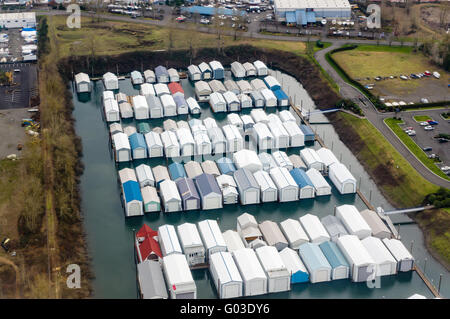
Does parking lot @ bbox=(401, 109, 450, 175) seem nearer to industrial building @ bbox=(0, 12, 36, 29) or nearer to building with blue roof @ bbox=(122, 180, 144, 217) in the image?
building with blue roof @ bbox=(122, 180, 144, 217)

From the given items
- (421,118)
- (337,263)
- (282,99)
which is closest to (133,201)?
(337,263)

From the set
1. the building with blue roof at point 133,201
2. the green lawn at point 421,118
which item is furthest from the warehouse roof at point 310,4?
the building with blue roof at point 133,201

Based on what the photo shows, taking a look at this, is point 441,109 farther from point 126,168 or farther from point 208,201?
point 126,168

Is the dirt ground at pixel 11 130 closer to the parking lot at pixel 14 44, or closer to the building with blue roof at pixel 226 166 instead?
the building with blue roof at pixel 226 166

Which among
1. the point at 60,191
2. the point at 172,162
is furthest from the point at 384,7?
the point at 60,191

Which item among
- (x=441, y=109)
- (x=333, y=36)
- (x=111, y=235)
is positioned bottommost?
(x=111, y=235)

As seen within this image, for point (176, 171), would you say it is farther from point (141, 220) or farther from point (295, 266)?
point (295, 266)
